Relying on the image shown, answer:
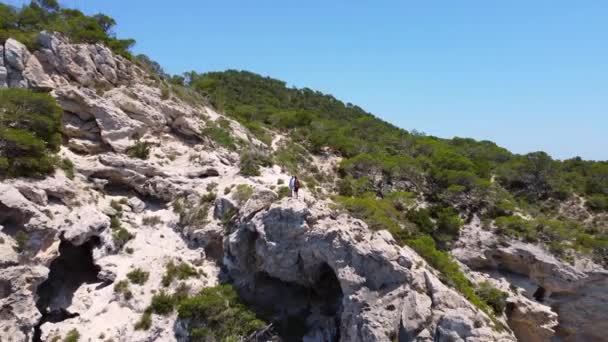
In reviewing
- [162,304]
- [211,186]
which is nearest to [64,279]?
[162,304]

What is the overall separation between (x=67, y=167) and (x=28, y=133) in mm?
2569

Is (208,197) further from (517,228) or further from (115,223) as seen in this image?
(517,228)

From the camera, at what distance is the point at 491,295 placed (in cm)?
2139

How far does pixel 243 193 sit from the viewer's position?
20.3 metres

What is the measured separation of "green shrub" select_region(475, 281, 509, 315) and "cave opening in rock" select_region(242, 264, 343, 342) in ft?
29.5

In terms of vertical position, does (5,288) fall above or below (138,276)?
below

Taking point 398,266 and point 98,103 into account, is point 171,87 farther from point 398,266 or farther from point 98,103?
point 398,266

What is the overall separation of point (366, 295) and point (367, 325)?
124 cm

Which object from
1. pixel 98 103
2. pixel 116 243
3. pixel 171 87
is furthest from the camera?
pixel 171 87

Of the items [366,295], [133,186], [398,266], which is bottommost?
[366,295]

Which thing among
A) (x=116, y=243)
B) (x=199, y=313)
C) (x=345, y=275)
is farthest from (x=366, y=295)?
(x=116, y=243)

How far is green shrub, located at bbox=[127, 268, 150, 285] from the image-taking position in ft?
56.9

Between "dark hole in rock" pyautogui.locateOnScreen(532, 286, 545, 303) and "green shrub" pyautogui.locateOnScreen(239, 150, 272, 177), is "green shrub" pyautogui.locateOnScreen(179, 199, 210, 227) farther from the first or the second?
"dark hole in rock" pyautogui.locateOnScreen(532, 286, 545, 303)

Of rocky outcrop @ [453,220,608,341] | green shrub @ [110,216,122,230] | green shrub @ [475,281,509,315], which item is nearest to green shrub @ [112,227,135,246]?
green shrub @ [110,216,122,230]
